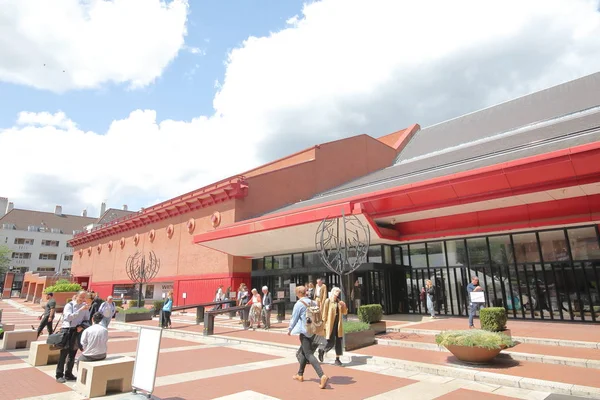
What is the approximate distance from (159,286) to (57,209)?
62.8 m

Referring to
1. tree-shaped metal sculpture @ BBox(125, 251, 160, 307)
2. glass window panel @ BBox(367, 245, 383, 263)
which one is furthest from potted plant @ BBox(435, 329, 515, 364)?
tree-shaped metal sculpture @ BBox(125, 251, 160, 307)

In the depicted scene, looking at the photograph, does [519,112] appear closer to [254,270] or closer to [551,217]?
[551,217]

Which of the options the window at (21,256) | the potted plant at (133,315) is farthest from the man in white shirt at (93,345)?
→ the window at (21,256)

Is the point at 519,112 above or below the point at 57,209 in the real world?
below

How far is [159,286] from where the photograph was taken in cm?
3081

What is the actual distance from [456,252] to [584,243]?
4.60 metres

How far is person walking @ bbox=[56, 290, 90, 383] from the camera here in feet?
22.7

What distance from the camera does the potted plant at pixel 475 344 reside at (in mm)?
7457

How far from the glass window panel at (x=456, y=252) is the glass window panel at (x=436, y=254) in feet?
0.90

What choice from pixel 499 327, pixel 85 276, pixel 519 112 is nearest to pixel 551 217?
pixel 499 327

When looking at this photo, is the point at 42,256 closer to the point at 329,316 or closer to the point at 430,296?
the point at 430,296

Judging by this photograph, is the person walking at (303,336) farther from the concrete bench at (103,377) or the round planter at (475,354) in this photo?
the round planter at (475,354)

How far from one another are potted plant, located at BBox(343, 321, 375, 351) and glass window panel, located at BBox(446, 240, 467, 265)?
7520 mm

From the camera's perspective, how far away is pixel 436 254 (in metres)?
16.9
